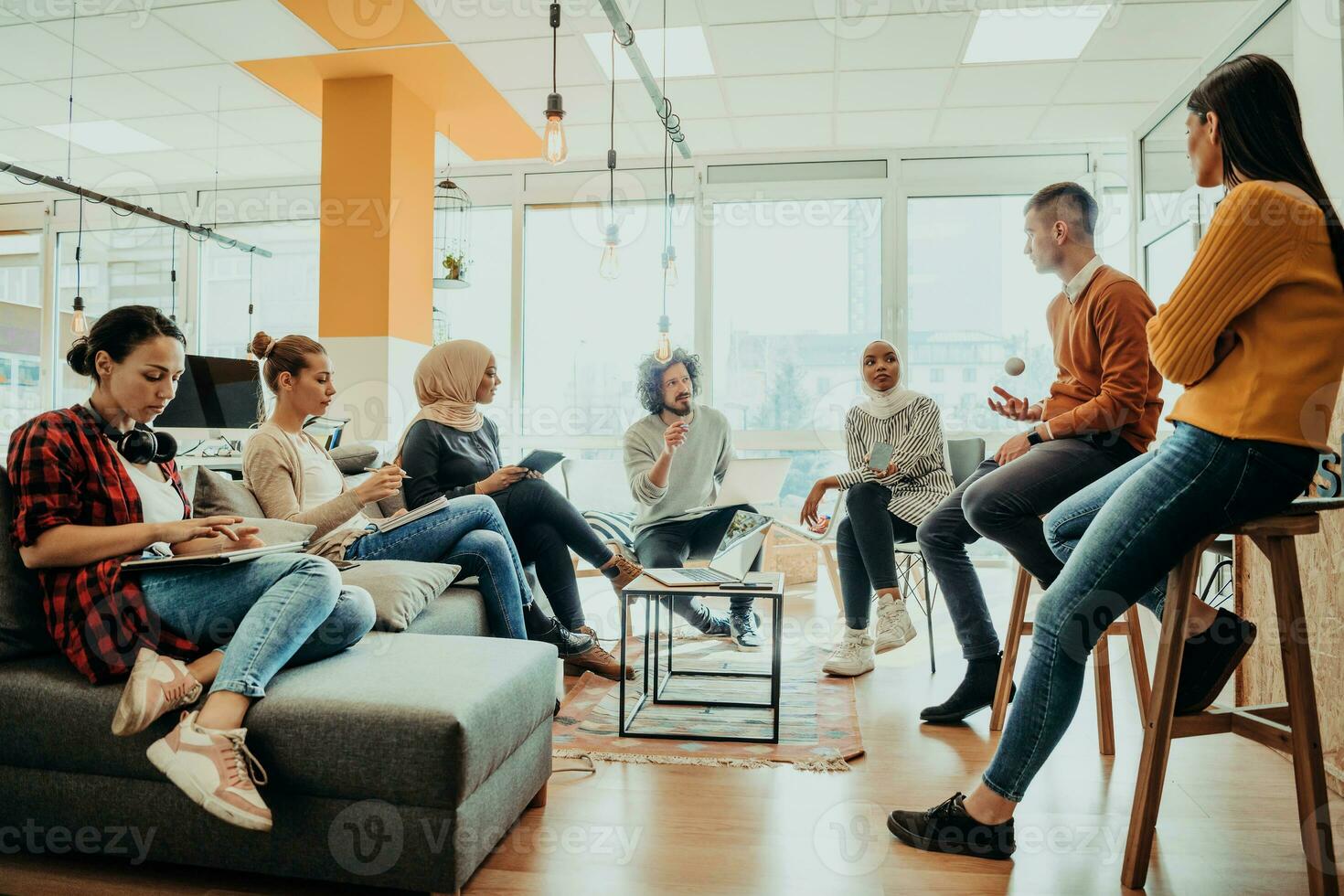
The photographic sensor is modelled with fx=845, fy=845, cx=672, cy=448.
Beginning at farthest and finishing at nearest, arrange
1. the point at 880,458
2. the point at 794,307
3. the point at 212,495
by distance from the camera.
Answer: the point at 794,307, the point at 880,458, the point at 212,495

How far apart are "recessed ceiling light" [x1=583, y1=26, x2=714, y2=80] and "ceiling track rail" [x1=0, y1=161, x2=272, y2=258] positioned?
2.79m

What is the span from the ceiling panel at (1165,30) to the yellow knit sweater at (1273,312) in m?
3.25

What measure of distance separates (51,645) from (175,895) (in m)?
0.53

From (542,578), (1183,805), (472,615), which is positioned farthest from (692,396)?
(1183,805)

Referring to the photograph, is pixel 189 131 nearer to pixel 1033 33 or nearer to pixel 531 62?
pixel 531 62

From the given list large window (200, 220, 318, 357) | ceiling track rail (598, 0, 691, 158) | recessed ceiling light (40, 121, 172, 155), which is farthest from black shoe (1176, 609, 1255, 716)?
large window (200, 220, 318, 357)

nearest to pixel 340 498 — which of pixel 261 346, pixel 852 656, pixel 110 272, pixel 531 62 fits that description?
pixel 261 346

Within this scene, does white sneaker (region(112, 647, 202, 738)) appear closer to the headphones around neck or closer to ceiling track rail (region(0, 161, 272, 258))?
the headphones around neck

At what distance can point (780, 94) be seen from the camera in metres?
4.84

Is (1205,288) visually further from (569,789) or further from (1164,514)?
(569,789)

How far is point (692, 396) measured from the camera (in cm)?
354

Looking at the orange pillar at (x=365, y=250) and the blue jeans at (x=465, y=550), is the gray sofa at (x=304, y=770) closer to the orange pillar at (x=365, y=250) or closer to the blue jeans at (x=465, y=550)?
the blue jeans at (x=465, y=550)

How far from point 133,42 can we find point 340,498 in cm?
345

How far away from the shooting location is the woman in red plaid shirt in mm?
1388
